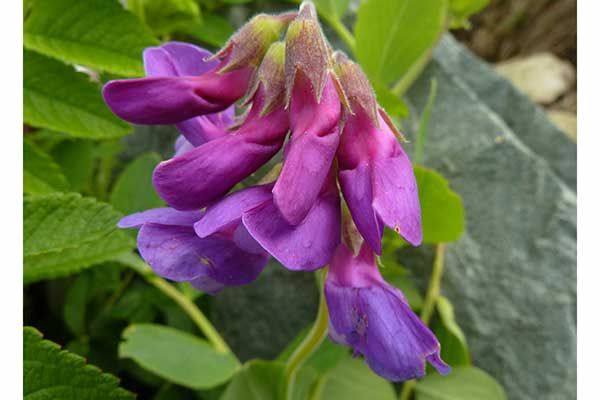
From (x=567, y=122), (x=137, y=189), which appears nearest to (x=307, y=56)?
(x=137, y=189)

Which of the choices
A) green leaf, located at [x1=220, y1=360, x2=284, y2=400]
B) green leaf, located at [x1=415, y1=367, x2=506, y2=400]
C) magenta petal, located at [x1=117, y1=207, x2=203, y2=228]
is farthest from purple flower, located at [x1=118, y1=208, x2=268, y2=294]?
green leaf, located at [x1=415, y1=367, x2=506, y2=400]

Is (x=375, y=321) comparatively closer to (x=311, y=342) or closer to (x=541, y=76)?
(x=311, y=342)

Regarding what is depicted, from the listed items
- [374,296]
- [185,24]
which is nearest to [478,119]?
[185,24]

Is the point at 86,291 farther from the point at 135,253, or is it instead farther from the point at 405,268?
the point at 405,268

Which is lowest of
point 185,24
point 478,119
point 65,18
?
point 478,119

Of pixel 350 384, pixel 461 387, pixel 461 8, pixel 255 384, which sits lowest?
pixel 461 387

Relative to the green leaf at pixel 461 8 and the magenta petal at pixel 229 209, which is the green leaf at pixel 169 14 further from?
the magenta petal at pixel 229 209

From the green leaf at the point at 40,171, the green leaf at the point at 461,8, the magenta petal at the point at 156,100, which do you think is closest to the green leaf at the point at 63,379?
the magenta petal at the point at 156,100
